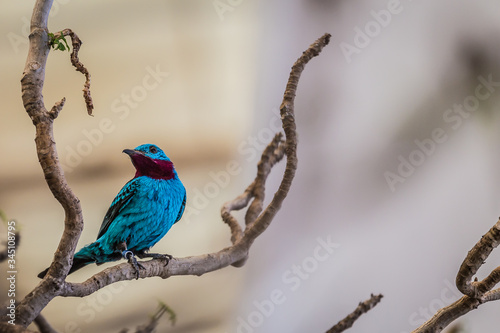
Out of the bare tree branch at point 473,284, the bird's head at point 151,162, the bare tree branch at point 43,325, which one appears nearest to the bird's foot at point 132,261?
the bird's head at point 151,162

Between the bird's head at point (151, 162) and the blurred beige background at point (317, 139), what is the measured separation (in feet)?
2.84

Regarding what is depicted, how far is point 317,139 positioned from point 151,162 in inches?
58.1

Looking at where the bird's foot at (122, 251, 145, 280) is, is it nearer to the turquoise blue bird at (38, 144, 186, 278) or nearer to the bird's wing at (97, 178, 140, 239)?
the turquoise blue bird at (38, 144, 186, 278)

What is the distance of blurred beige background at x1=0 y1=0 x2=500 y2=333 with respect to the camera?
2.34m

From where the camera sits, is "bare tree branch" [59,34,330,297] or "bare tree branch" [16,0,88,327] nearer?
"bare tree branch" [16,0,88,327]

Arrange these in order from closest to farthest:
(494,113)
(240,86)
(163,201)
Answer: (163,201), (240,86), (494,113)

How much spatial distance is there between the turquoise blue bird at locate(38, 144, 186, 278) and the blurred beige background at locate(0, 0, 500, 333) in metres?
0.86

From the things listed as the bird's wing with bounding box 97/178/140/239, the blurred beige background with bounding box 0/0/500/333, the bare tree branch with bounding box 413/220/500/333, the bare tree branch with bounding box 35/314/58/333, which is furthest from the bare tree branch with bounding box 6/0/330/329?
the blurred beige background with bounding box 0/0/500/333

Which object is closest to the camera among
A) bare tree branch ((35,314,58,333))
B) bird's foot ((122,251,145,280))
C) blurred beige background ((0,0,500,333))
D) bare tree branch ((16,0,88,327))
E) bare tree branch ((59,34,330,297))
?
bare tree branch ((16,0,88,327))

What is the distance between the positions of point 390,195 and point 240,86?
1.00m

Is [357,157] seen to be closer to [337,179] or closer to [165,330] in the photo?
[337,179]

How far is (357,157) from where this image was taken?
2748 millimetres

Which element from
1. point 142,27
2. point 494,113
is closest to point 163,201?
point 142,27

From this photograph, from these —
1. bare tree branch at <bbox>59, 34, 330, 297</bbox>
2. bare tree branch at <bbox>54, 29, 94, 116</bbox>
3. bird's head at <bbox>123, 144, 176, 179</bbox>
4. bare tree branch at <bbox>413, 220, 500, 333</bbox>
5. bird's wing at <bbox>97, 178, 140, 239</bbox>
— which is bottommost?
bare tree branch at <bbox>413, 220, 500, 333</bbox>
